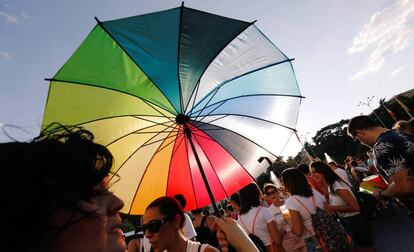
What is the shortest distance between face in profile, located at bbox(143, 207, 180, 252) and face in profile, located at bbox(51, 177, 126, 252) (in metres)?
1.77

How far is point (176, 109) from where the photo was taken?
10.3 ft

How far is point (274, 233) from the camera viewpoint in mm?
4113

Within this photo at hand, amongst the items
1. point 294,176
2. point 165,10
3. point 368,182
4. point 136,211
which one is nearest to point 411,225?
point 368,182

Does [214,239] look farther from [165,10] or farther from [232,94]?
[165,10]

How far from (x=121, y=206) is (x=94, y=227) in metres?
0.16

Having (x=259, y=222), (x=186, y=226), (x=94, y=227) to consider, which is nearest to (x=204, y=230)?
(x=186, y=226)

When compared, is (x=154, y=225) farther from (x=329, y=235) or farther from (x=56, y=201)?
(x=329, y=235)

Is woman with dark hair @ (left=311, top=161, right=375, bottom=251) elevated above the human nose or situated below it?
below

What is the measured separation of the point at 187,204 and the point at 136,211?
70cm

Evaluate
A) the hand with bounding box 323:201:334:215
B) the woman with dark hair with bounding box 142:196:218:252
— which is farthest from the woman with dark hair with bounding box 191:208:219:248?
the hand with bounding box 323:201:334:215

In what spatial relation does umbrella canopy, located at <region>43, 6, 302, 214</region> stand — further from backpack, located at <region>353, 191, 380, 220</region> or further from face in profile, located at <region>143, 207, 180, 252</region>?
backpack, located at <region>353, 191, 380, 220</region>

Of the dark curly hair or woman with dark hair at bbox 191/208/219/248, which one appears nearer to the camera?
the dark curly hair

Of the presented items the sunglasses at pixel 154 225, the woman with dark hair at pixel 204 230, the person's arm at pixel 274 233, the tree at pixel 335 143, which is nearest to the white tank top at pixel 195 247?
the sunglasses at pixel 154 225

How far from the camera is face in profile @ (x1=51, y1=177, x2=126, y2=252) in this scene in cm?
81
